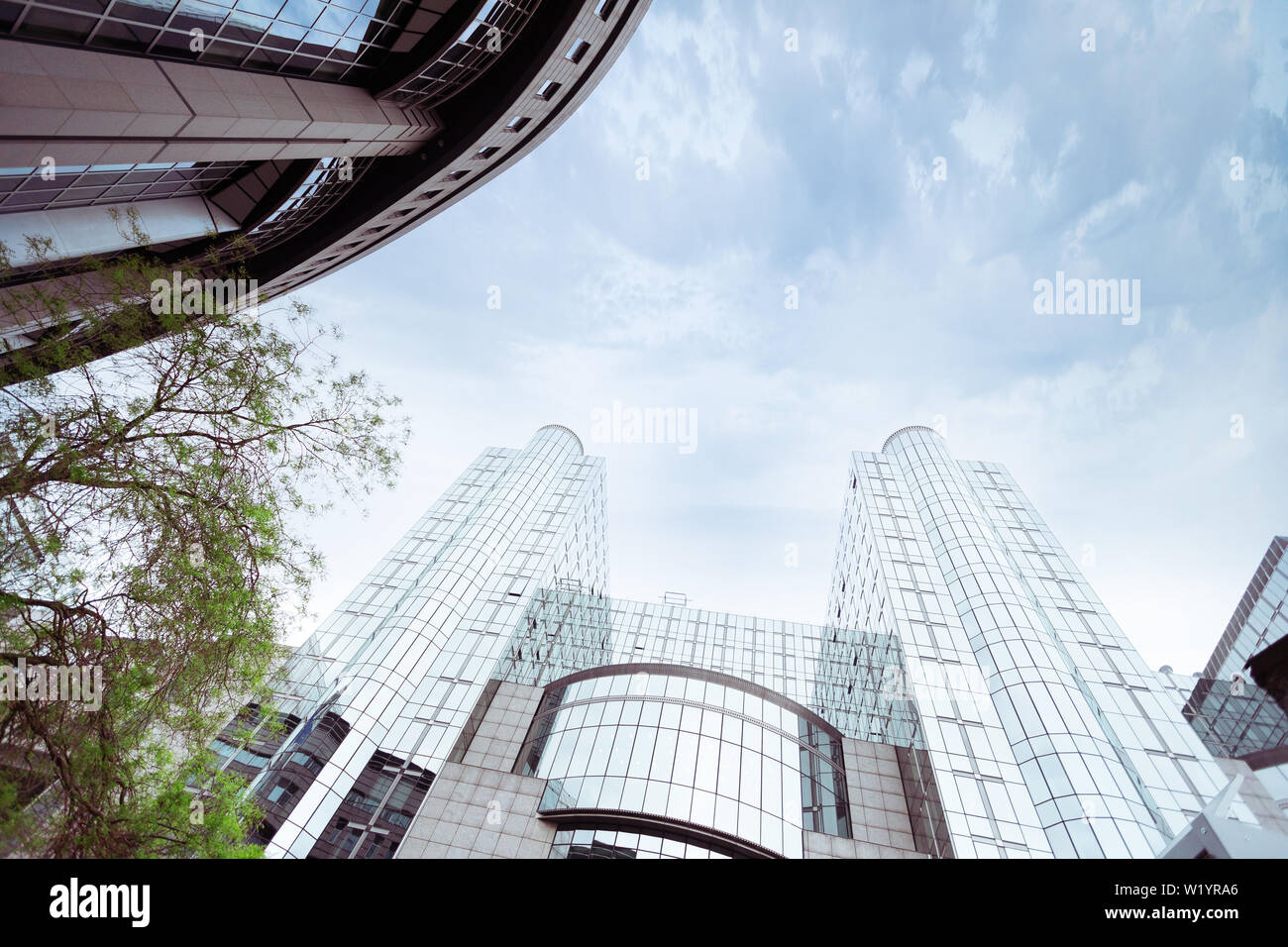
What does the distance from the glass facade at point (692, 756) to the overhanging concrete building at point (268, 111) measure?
24.7 meters

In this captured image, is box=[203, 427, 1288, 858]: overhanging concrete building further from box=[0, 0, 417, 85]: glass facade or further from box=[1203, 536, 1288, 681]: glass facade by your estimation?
box=[1203, 536, 1288, 681]: glass facade

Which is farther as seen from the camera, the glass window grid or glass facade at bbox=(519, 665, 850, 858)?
glass facade at bbox=(519, 665, 850, 858)

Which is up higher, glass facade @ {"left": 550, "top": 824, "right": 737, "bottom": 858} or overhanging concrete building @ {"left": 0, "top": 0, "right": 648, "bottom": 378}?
overhanging concrete building @ {"left": 0, "top": 0, "right": 648, "bottom": 378}

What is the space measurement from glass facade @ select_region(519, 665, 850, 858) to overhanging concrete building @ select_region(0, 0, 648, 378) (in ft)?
81.0

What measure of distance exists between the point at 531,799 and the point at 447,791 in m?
4.47

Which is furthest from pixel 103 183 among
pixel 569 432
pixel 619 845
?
pixel 569 432

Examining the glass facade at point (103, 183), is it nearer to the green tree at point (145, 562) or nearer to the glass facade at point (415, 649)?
the green tree at point (145, 562)

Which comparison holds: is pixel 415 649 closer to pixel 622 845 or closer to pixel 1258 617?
pixel 622 845

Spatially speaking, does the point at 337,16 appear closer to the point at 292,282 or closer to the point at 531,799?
the point at 292,282

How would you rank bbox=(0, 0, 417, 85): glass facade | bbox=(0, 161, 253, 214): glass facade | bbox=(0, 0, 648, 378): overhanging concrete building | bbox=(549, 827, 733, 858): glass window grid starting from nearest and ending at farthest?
bbox=(0, 0, 417, 85): glass facade
bbox=(0, 0, 648, 378): overhanging concrete building
bbox=(0, 161, 253, 214): glass facade
bbox=(549, 827, 733, 858): glass window grid

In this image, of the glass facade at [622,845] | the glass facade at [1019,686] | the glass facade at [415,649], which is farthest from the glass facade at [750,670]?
the glass facade at [415,649]

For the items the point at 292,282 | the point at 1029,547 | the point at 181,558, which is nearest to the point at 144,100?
the point at 181,558

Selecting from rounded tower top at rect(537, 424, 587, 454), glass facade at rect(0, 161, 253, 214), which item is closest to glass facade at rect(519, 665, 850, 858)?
glass facade at rect(0, 161, 253, 214)

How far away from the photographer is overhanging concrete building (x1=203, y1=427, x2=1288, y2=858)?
83.6 feet
